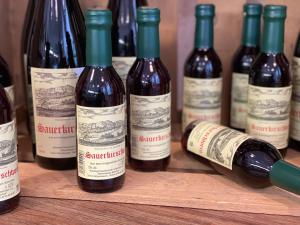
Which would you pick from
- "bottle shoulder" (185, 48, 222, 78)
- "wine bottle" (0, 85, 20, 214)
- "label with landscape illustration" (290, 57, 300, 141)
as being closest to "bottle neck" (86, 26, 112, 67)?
"wine bottle" (0, 85, 20, 214)

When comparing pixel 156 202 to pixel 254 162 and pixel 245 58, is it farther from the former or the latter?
pixel 245 58

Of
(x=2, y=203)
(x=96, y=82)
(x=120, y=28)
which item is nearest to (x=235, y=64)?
(x=120, y=28)

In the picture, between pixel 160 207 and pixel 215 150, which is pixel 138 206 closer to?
pixel 160 207

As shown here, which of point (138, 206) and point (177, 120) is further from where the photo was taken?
point (177, 120)

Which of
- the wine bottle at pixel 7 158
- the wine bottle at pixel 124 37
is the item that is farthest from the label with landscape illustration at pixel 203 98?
the wine bottle at pixel 7 158

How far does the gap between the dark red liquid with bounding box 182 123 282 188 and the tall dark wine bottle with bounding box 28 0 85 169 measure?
0.76ft

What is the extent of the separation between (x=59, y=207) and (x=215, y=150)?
0.23 meters

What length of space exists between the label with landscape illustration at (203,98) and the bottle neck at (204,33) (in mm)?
57

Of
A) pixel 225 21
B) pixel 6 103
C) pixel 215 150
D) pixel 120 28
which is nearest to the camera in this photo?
pixel 6 103

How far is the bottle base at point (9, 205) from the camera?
565mm

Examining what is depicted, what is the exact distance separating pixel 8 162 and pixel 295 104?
456 mm

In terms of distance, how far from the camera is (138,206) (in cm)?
59

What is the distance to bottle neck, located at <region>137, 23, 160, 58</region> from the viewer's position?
627 millimetres

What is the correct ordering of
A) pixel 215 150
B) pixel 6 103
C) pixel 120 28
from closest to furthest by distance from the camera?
pixel 6 103 < pixel 215 150 < pixel 120 28
